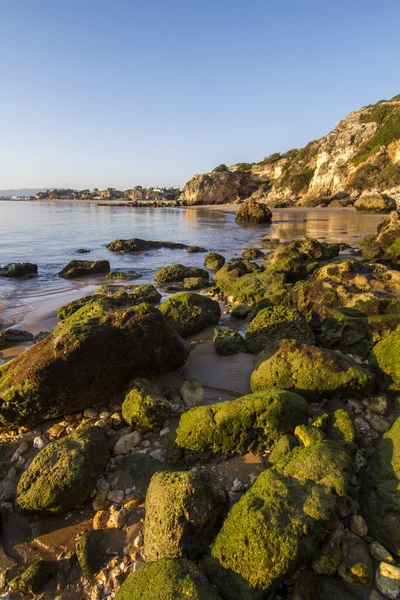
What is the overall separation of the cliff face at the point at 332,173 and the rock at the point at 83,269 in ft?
131

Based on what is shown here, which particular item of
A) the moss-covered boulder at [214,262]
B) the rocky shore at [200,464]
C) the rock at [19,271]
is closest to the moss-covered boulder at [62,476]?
the rocky shore at [200,464]

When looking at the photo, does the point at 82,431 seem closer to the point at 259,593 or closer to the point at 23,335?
the point at 259,593

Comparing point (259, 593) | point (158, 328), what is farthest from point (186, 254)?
point (259, 593)

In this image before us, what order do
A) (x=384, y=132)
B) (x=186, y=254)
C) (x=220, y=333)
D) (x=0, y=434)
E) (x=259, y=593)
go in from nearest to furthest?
(x=259, y=593)
(x=0, y=434)
(x=220, y=333)
(x=186, y=254)
(x=384, y=132)

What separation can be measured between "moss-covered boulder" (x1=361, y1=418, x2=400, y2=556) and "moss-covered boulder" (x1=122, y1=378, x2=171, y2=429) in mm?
2154

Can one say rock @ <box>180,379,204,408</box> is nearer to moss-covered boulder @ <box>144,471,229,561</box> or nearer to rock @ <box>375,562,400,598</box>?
moss-covered boulder @ <box>144,471,229,561</box>

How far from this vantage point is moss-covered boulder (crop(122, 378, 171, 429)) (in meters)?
4.01

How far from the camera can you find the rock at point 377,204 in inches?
1487

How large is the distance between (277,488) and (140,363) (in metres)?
2.62

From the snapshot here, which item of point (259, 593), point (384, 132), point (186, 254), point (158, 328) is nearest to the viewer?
point (259, 593)

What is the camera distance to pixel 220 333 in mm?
6195

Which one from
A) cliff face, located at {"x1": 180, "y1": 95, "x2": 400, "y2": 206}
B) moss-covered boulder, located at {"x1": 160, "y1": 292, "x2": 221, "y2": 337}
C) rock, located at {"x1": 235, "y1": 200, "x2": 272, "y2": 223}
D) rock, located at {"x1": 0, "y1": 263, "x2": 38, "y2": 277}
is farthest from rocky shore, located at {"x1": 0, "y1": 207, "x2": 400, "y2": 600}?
cliff face, located at {"x1": 180, "y1": 95, "x2": 400, "y2": 206}

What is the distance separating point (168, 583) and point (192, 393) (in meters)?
2.43

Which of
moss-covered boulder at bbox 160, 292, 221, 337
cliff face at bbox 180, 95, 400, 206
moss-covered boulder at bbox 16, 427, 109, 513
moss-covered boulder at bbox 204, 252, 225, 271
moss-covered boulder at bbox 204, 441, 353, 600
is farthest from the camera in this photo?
cliff face at bbox 180, 95, 400, 206
